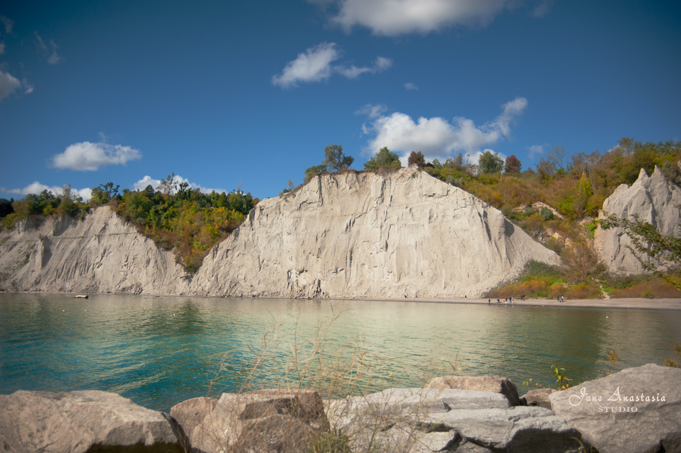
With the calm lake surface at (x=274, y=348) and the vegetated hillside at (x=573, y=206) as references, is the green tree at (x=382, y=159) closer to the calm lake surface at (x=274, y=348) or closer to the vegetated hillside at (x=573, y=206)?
→ the vegetated hillside at (x=573, y=206)

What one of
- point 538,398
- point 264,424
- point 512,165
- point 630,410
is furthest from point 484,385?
point 512,165

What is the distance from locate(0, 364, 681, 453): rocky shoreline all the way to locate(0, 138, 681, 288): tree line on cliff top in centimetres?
3599

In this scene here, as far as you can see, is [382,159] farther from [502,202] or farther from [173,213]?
[173,213]

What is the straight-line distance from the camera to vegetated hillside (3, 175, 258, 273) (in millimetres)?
54500

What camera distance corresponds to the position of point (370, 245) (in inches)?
1781

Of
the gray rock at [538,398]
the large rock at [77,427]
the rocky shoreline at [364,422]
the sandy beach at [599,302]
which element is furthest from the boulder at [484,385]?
the sandy beach at [599,302]

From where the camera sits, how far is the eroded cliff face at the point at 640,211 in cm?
3666

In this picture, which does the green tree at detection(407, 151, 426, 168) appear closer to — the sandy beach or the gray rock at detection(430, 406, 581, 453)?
the sandy beach

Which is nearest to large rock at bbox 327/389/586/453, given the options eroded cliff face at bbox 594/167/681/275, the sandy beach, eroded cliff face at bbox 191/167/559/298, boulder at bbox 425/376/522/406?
boulder at bbox 425/376/522/406

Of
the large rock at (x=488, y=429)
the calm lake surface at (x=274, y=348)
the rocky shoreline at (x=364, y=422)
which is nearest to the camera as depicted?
the rocky shoreline at (x=364, y=422)

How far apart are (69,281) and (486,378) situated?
214 feet

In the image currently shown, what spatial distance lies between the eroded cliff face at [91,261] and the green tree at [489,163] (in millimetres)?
59173

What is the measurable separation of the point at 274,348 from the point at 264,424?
3654 millimetres

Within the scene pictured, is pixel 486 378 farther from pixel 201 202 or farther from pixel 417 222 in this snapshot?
pixel 201 202
